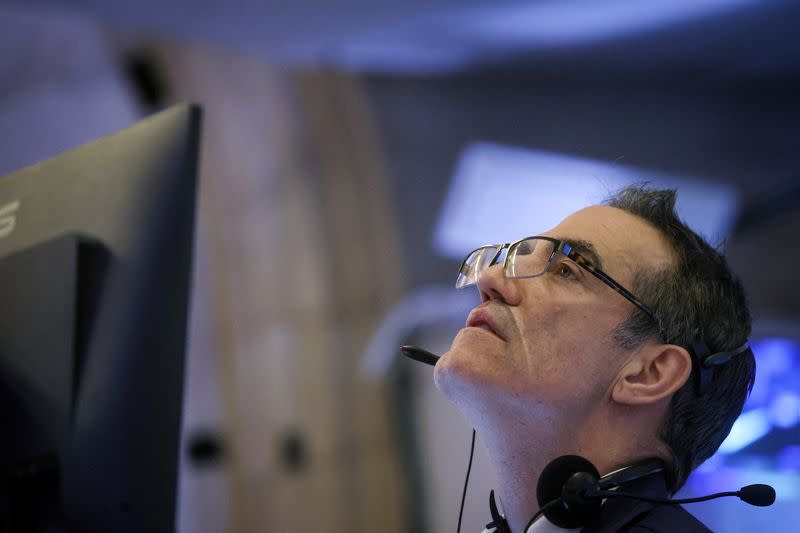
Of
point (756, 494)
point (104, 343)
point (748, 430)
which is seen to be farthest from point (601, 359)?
point (748, 430)

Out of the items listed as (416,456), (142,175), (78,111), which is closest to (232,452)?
A: (416,456)

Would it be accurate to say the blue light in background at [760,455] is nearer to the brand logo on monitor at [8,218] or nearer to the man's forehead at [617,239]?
the man's forehead at [617,239]

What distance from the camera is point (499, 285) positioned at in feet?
4.19

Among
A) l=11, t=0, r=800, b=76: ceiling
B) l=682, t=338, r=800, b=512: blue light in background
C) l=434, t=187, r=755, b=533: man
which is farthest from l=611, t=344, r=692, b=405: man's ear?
l=11, t=0, r=800, b=76: ceiling

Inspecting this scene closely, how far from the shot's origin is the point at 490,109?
15.6 feet

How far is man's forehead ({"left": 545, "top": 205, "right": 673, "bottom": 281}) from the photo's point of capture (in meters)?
1.29

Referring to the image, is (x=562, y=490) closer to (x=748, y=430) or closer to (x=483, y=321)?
(x=483, y=321)

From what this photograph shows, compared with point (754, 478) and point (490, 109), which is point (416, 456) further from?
point (490, 109)

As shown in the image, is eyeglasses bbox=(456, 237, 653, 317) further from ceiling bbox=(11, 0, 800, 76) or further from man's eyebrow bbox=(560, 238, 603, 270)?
ceiling bbox=(11, 0, 800, 76)

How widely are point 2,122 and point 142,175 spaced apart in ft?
9.08

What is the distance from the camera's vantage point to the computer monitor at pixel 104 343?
78 centimetres

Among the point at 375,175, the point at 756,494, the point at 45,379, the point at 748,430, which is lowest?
the point at 748,430

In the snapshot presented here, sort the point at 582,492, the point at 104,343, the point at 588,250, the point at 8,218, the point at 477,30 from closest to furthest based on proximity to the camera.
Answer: the point at 104,343 → the point at 8,218 → the point at 582,492 → the point at 588,250 → the point at 477,30

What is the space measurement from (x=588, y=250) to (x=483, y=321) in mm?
216
